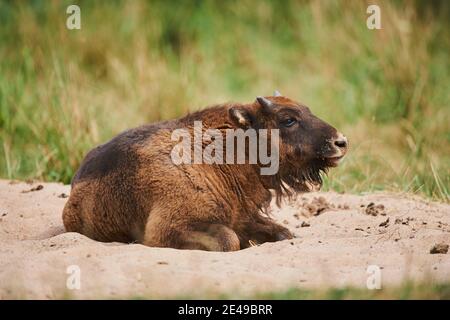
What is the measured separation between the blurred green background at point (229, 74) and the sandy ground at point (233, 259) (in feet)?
4.29

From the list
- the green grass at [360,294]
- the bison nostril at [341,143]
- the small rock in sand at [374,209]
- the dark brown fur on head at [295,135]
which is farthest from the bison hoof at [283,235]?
the green grass at [360,294]

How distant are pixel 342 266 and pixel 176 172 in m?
1.52

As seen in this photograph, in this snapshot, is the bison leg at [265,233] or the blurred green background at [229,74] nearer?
the bison leg at [265,233]

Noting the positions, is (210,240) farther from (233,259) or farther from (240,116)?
(240,116)

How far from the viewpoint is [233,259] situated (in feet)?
19.7

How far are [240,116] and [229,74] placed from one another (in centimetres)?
663

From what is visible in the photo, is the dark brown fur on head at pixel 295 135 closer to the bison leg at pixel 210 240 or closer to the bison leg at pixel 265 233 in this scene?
the bison leg at pixel 265 233

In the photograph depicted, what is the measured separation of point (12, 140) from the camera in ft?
32.3

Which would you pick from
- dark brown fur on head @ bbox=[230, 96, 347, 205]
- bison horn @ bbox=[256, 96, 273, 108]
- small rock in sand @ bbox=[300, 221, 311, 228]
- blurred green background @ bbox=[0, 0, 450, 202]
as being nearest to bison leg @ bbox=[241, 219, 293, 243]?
dark brown fur on head @ bbox=[230, 96, 347, 205]

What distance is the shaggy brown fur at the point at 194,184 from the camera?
6.50 meters

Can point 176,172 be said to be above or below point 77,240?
above

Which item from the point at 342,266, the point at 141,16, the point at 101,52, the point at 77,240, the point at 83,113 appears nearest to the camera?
the point at 342,266
